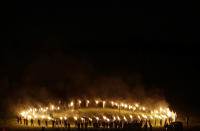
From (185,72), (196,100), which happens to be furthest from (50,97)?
(185,72)

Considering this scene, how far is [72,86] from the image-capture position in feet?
146

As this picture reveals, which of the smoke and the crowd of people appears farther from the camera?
the smoke

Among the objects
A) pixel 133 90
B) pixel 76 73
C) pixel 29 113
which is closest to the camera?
pixel 29 113

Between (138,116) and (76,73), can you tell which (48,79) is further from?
(138,116)

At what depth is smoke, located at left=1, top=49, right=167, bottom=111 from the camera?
127ft

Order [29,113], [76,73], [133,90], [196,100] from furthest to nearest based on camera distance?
[76,73], [133,90], [196,100], [29,113]

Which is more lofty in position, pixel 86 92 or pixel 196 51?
pixel 196 51

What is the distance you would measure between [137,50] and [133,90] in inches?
524

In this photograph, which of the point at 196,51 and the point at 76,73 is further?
the point at 196,51

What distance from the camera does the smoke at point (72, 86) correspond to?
127 feet

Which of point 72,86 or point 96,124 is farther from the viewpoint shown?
point 72,86

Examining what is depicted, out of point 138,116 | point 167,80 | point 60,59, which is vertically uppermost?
point 60,59

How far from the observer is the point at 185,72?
5181 centimetres

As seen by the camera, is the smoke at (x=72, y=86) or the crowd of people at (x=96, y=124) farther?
the smoke at (x=72, y=86)
